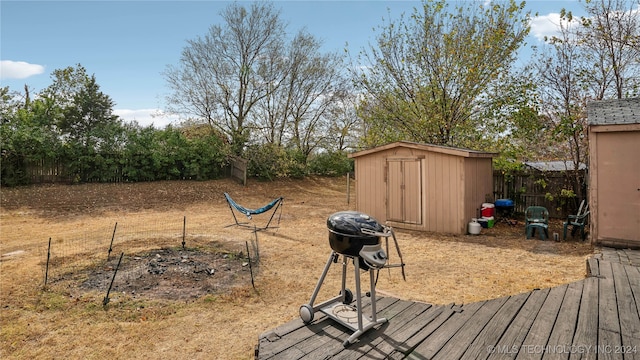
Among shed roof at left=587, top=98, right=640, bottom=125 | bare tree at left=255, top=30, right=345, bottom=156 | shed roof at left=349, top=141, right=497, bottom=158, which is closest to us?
shed roof at left=587, top=98, right=640, bottom=125

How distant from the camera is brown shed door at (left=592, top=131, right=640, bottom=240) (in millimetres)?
4445

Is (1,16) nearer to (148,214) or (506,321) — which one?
(148,214)

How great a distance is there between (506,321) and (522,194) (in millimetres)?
7304

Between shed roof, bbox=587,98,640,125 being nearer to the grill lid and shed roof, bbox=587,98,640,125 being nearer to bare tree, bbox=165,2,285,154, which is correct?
the grill lid

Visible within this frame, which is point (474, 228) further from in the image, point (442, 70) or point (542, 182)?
point (442, 70)

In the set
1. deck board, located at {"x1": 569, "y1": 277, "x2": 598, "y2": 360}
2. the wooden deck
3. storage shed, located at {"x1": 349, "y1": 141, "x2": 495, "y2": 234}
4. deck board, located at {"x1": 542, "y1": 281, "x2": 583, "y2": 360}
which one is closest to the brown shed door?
storage shed, located at {"x1": 349, "y1": 141, "x2": 495, "y2": 234}

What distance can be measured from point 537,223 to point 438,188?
6.05 feet

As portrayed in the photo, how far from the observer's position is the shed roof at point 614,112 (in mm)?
4547

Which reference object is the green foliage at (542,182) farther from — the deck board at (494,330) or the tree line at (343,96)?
the deck board at (494,330)

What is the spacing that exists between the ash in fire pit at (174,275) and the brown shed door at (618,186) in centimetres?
510

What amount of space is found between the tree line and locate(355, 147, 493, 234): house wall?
222 centimetres

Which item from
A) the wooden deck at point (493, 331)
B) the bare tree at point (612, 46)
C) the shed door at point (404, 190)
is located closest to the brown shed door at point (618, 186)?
the wooden deck at point (493, 331)

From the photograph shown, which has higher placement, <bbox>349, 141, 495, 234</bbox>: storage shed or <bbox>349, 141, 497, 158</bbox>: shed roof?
<bbox>349, 141, 497, 158</bbox>: shed roof

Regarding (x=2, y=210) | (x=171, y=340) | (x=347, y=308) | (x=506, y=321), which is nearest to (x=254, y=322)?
(x=171, y=340)
